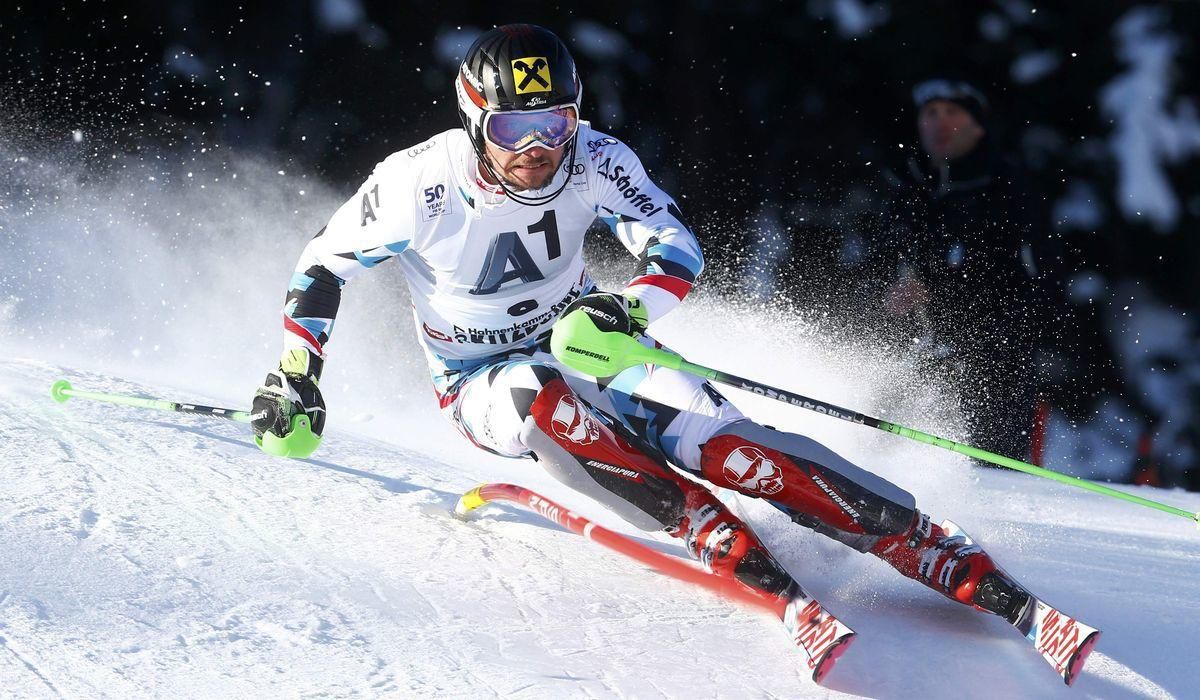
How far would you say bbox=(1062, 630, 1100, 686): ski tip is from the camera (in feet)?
6.57

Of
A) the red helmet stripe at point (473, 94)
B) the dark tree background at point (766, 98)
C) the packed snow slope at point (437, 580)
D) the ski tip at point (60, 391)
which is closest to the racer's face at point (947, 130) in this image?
the dark tree background at point (766, 98)

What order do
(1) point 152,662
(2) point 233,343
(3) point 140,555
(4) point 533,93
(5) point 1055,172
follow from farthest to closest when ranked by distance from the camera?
(5) point 1055,172 → (2) point 233,343 → (4) point 533,93 → (3) point 140,555 → (1) point 152,662

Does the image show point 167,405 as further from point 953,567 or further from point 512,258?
point 953,567

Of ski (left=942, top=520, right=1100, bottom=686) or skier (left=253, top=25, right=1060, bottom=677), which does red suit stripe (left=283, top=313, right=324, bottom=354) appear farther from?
ski (left=942, top=520, right=1100, bottom=686)

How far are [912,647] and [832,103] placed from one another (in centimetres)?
465

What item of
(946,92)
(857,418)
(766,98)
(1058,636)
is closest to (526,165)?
(857,418)

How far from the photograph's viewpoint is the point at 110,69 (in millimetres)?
6148

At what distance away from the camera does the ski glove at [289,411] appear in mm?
2391

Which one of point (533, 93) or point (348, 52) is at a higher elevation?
point (348, 52)

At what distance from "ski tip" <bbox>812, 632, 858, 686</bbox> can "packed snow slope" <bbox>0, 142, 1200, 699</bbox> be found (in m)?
0.03

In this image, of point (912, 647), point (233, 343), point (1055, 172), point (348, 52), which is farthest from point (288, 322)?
point (1055, 172)

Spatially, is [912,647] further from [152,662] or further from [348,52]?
[348,52]

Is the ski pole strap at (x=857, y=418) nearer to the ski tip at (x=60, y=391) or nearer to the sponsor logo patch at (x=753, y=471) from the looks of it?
the sponsor logo patch at (x=753, y=471)

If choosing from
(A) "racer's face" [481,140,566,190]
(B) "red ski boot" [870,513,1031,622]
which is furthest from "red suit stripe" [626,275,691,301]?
(B) "red ski boot" [870,513,1031,622]
